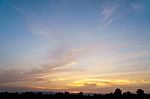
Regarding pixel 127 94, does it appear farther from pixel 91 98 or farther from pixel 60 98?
pixel 60 98

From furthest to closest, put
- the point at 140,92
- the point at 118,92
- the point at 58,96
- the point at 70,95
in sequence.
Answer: the point at 140,92
the point at 118,92
the point at 70,95
the point at 58,96

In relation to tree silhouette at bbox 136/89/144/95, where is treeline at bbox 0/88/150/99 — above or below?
below

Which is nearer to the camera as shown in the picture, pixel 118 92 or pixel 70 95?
pixel 70 95

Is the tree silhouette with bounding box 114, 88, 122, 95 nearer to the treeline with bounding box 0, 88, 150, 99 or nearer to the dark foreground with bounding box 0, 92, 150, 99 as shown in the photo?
the treeline with bounding box 0, 88, 150, 99

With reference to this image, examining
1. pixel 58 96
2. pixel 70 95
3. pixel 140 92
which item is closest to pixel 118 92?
pixel 140 92

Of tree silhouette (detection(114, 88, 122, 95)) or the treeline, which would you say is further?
tree silhouette (detection(114, 88, 122, 95))

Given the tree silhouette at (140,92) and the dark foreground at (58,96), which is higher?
the tree silhouette at (140,92)

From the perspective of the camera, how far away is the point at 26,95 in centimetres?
4947

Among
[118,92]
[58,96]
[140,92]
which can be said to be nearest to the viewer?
[58,96]

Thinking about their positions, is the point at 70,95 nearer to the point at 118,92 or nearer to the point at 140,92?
the point at 118,92

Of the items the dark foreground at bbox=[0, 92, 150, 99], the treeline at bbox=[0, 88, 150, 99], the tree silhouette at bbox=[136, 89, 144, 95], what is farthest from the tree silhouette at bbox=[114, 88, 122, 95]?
the tree silhouette at bbox=[136, 89, 144, 95]

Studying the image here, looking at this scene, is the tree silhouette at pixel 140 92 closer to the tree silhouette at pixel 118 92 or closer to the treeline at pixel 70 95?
the treeline at pixel 70 95

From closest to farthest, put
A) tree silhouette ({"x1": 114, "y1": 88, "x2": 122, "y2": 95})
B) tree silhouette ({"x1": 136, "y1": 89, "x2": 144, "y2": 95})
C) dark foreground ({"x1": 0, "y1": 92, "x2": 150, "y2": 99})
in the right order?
dark foreground ({"x1": 0, "y1": 92, "x2": 150, "y2": 99}) < tree silhouette ({"x1": 114, "y1": 88, "x2": 122, "y2": 95}) < tree silhouette ({"x1": 136, "y1": 89, "x2": 144, "y2": 95})

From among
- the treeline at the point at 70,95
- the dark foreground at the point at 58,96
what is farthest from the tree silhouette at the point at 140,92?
the dark foreground at the point at 58,96
